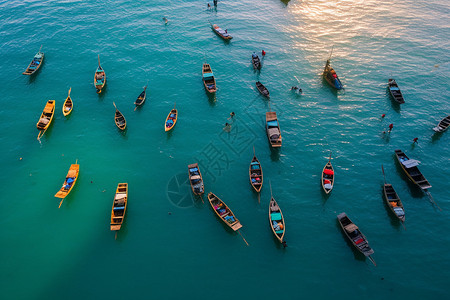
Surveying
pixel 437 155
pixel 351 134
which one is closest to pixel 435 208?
pixel 437 155

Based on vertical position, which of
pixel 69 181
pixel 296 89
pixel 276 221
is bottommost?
pixel 69 181

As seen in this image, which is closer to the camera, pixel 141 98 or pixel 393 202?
pixel 393 202

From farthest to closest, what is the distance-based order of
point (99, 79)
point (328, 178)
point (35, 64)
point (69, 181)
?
point (35, 64) < point (99, 79) < point (328, 178) < point (69, 181)

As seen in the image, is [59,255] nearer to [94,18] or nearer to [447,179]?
[447,179]

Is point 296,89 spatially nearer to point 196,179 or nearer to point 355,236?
point 196,179

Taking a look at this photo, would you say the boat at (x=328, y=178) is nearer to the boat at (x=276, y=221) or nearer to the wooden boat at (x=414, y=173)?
the boat at (x=276, y=221)

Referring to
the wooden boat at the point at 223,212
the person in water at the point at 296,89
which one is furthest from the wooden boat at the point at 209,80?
the wooden boat at the point at 223,212

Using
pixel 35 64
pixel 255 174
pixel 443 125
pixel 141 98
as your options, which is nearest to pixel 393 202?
pixel 255 174
